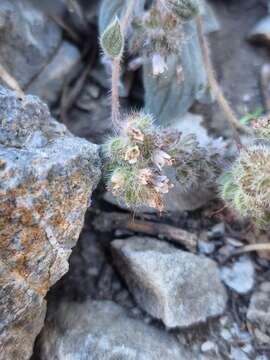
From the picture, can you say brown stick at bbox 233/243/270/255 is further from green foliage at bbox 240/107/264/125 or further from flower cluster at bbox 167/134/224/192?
green foliage at bbox 240/107/264/125

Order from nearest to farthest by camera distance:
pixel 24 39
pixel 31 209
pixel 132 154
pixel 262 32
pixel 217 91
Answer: pixel 31 209 → pixel 132 154 → pixel 217 91 → pixel 24 39 → pixel 262 32

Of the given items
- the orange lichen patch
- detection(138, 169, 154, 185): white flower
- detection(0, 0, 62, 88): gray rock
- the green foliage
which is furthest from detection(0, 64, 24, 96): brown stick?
the green foliage

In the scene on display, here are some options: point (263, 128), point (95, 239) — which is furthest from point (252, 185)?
point (95, 239)

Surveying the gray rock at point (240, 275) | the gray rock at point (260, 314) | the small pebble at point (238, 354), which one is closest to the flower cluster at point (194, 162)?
the gray rock at point (240, 275)

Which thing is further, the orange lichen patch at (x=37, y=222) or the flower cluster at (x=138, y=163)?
the flower cluster at (x=138, y=163)

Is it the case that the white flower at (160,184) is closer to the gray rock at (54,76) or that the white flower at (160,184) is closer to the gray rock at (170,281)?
the gray rock at (170,281)

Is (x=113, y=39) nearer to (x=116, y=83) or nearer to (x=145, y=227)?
(x=116, y=83)

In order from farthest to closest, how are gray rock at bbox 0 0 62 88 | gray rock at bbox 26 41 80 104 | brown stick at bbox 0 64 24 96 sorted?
gray rock at bbox 26 41 80 104, gray rock at bbox 0 0 62 88, brown stick at bbox 0 64 24 96
